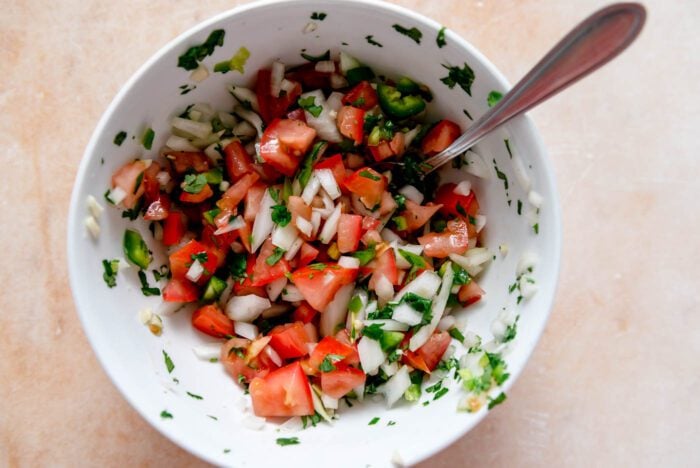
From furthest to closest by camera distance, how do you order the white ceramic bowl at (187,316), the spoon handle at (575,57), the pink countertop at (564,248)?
the pink countertop at (564,248) → the white ceramic bowl at (187,316) → the spoon handle at (575,57)

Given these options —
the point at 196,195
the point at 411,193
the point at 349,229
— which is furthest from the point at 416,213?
the point at 196,195

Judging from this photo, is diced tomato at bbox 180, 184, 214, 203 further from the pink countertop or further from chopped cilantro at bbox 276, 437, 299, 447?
chopped cilantro at bbox 276, 437, 299, 447

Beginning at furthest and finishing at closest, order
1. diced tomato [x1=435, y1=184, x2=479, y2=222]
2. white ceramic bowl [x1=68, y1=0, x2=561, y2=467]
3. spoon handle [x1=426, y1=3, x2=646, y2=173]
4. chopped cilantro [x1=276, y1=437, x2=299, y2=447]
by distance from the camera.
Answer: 1. diced tomato [x1=435, y1=184, x2=479, y2=222]
2. chopped cilantro [x1=276, y1=437, x2=299, y2=447]
3. white ceramic bowl [x1=68, y1=0, x2=561, y2=467]
4. spoon handle [x1=426, y1=3, x2=646, y2=173]

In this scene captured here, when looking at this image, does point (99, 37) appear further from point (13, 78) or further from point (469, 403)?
point (469, 403)

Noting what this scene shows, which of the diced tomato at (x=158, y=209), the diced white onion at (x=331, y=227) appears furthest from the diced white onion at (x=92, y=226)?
the diced white onion at (x=331, y=227)

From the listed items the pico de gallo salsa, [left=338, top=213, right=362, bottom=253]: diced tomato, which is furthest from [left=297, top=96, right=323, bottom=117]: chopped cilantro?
[left=338, top=213, right=362, bottom=253]: diced tomato

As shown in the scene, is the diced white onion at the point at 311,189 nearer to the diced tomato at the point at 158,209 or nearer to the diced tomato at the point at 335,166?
the diced tomato at the point at 335,166
